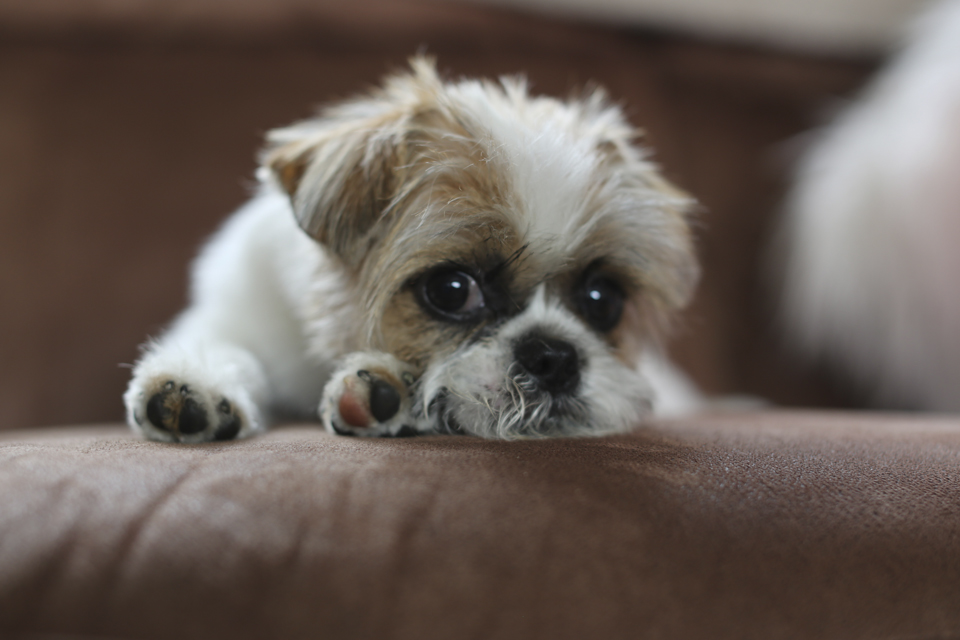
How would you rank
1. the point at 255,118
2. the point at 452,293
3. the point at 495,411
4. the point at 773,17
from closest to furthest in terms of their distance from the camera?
the point at 495,411 → the point at 452,293 → the point at 255,118 → the point at 773,17

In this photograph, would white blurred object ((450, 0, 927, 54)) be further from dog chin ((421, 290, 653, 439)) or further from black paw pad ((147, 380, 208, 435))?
black paw pad ((147, 380, 208, 435))

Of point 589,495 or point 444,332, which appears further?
point 444,332

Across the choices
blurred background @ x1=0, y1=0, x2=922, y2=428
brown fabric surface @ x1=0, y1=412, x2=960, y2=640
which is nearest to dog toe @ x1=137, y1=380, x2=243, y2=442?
brown fabric surface @ x1=0, y1=412, x2=960, y2=640

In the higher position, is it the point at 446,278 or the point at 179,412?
the point at 446,278

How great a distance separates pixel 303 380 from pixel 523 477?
2.86ft

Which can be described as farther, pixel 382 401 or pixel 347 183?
pixel 347 183

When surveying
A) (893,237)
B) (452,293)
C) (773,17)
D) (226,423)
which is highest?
(773,17)

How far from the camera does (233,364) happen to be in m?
1.40

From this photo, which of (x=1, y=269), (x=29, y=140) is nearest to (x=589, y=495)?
(x=1, y=269)

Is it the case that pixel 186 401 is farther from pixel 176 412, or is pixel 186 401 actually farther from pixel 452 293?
pixel 452 293

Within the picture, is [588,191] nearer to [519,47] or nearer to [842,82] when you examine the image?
[519,47]

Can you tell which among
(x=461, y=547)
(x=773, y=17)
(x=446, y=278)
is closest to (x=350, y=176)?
(x=446, y=278)

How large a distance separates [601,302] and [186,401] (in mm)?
918

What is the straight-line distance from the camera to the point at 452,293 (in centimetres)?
137
